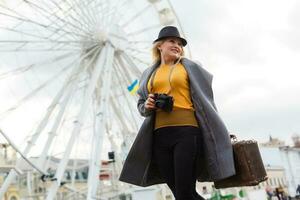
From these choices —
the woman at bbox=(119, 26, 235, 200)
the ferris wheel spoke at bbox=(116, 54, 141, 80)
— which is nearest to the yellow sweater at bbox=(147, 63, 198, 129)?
the woman at bbox=(119, 26, 235, 200)

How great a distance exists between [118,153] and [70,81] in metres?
3.52

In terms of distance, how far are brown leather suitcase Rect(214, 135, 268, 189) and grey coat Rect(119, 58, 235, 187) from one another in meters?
0.06

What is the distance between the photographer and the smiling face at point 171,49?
11.1 ft

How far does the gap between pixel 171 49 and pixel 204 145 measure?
719mm

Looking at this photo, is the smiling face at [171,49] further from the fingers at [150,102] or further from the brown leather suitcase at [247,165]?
the brown leather suitcase at [247,165]

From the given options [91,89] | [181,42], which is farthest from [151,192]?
[181,42]

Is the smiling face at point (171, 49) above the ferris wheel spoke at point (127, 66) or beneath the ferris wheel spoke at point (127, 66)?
beneath

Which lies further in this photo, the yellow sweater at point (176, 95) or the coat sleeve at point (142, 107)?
the coat sleeve at point (142, 107)

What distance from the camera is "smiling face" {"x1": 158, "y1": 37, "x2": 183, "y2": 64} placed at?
3.38m

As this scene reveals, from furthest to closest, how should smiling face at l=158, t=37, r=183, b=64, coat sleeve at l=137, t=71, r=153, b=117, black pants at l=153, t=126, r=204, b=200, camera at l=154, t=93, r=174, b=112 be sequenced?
smiling face at l=158, t=37, r=183, b=64
coat sleeve at l=137, t=71, r=153, b=117
camera at l=154, t=93, r=174, b=112
black pants at l=153, t=126, r=204, b=200

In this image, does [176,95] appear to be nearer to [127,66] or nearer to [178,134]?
[178,134]

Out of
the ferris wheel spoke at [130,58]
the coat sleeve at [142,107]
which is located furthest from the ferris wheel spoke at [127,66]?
the coat sleeve at [142,107]

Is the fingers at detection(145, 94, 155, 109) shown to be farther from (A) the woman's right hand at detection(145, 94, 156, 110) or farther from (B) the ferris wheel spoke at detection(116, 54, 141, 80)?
(B) the ferris wheel spoke at detection(116, 54, 141, 80)

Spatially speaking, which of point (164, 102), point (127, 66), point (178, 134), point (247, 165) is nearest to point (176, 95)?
point (164, 102)
